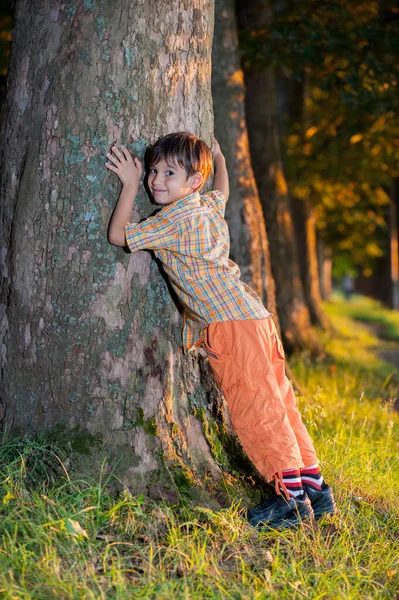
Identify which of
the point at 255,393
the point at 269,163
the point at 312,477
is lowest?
the point at 312,477

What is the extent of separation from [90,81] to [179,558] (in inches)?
88.1

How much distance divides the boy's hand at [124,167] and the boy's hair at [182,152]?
91mm

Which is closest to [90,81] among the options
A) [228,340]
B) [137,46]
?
[137,46]

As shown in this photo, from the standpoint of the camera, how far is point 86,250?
354cm

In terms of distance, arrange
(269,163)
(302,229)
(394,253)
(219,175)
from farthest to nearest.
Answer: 1. (394,253)
2. (302,229)
3. (269,163)
4. (219,175)

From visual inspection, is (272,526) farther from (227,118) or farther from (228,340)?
(227,118)

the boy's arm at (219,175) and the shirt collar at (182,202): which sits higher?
the boy's arm at (219,175)

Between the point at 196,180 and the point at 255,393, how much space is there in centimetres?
111

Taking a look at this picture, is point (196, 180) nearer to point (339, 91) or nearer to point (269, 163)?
point (269, 163)

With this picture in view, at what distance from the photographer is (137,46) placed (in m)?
3.56

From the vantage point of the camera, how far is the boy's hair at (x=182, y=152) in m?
3.50

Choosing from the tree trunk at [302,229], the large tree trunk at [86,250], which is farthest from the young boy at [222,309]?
the tree trunk at [302,229]

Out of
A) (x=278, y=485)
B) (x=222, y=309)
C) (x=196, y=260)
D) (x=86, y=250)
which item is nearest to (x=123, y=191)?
(x=86, y=250)

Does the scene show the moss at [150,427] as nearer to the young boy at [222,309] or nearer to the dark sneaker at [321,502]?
the young boy at [222,309]
